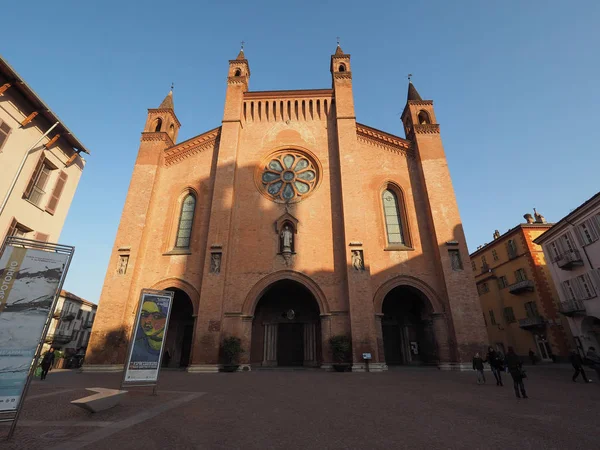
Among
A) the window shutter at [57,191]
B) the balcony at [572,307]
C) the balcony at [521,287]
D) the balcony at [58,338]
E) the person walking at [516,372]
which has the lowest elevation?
the person walking at [516,372]

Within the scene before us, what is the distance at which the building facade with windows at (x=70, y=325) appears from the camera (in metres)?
38.1

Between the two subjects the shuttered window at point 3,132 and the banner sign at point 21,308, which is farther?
the shuttered window at point 3,132

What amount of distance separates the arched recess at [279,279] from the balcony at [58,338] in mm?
35249

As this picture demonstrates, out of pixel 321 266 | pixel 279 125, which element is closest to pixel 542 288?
pixel 321 266

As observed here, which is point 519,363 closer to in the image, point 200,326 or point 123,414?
point 123,414

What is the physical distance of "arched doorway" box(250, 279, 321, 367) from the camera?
1700 centimetres

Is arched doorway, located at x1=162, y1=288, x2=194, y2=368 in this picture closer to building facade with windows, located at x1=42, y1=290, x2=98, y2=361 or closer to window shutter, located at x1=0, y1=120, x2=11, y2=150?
window shutter, located at x1=0, y1=120, x2=11, y2=150

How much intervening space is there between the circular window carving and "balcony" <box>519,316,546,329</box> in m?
21.1

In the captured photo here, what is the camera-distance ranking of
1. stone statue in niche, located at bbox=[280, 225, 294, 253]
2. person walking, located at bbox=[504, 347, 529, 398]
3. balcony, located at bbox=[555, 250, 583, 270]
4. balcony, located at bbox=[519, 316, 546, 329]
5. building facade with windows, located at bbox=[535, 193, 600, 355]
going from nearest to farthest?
person walking, located at bbox=[504, 347, 529, 398]
stone statue in niche, located at bbox=[280, 225, 294, 253]
building facade with windows, located at bbox=[535, 193, 600, 355]
balcony, located at bbox=[555, 250, 583, 270]
balcony, located at bbox=[519, 316, 546, 329]

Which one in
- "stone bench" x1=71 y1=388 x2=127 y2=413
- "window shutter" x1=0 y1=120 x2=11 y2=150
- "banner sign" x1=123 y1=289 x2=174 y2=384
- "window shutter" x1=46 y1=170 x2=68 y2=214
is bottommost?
"stone bench" x1=71 y1=388 x2=127 y2=413

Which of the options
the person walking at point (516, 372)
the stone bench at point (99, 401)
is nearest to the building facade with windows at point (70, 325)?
the stone bench at point (99, 401)

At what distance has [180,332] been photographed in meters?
18.2

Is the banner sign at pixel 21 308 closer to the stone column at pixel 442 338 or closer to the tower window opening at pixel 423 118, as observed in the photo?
the stone column at pixel 442 338

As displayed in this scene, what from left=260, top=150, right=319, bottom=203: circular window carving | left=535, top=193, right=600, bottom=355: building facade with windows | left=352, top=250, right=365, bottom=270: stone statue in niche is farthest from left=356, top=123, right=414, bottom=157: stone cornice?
left=535, top=193, right=600, bottom=355: building facade with windows
